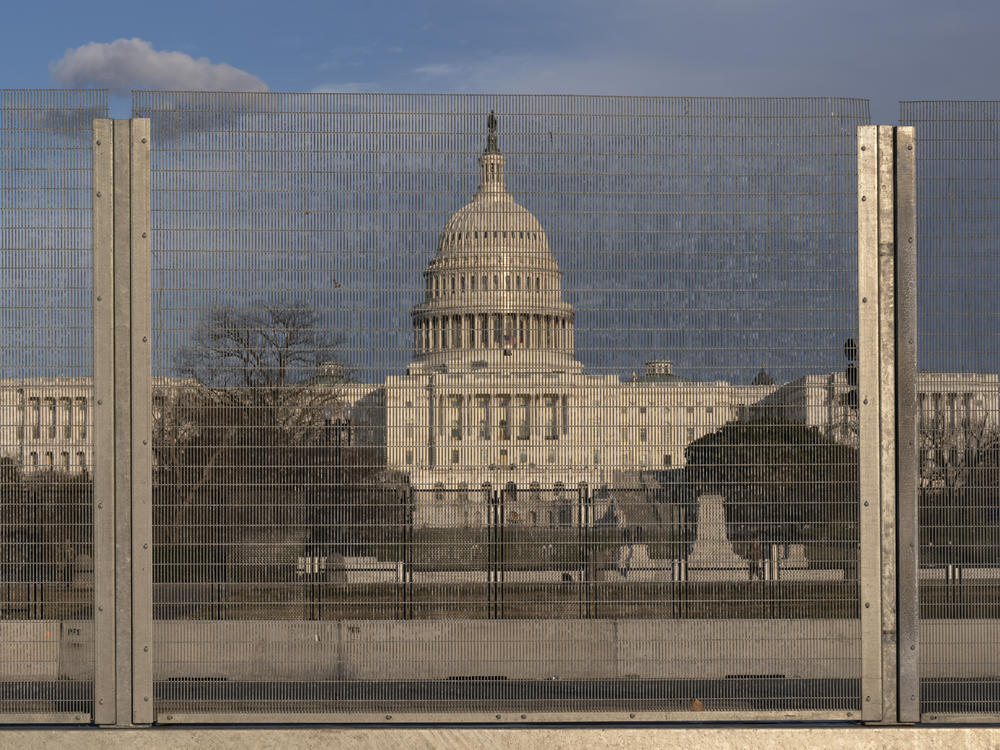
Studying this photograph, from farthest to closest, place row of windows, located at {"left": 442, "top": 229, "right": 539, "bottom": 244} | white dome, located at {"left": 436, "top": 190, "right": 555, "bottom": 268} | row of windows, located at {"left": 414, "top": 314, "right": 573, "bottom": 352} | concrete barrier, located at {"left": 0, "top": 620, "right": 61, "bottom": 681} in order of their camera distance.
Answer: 1. row of windows, located at {"left": 442, "top": 229, "right": 539, "bottom": 244}
2. white dome, located at {"left": 436, "top": 190, "right": 555, "bottom": 268}
3. concrete barrier, located at {"left": 0, "top": 620, "right": 61, "bottom": 681}
4. row of windows, located at {"left": 414, "top": 314, "right": 573, "bottom": 352}

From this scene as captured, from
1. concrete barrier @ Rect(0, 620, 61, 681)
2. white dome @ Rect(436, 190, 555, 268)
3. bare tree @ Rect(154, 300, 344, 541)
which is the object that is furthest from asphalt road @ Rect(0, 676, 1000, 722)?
white dome @ Rect(436, 190, 555, 268)

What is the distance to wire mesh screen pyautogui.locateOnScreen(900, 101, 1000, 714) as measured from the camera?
787 cm

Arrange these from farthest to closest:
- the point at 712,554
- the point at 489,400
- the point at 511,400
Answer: the point at 511,400, the point at 489,400, the point at 712,554

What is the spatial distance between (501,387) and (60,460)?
3082 millimetres

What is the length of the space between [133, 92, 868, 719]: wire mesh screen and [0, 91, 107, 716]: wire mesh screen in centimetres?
52

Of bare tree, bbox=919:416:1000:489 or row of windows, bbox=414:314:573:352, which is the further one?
bare tree, bbox=919:416:1000:489

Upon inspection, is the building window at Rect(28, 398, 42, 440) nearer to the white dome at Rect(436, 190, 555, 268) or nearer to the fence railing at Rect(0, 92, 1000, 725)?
the fence railing at Rect(0, 92, 1000, 725)

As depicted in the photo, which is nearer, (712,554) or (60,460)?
(712,554)

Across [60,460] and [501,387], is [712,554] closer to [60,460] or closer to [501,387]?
[501,387]

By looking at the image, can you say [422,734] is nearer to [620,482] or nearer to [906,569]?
[620,482]

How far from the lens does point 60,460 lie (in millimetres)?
7801

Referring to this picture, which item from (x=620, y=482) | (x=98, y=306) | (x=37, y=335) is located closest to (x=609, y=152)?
(x=620, y=482)

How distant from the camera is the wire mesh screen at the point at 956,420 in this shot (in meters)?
7.87

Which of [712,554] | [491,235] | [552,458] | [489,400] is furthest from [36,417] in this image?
[712,554]
